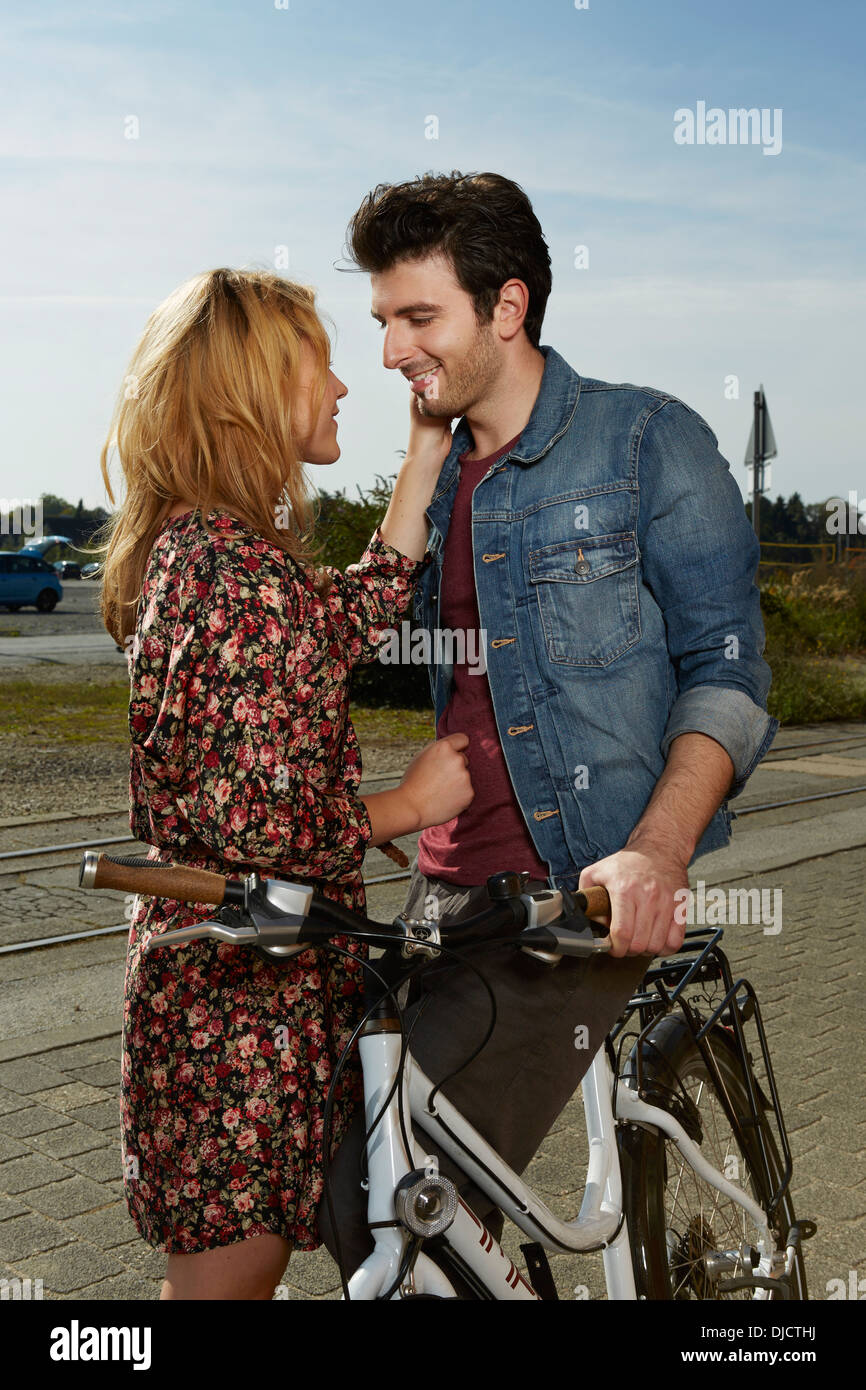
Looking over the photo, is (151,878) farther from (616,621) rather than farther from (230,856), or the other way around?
(616,621)

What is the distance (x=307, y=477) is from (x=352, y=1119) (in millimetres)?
1029

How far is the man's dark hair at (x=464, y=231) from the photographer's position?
2.67 m

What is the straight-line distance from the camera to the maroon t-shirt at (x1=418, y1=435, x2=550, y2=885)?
102 inches

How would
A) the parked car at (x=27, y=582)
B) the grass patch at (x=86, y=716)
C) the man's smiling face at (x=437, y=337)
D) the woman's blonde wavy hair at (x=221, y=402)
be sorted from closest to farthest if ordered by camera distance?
the woman's blonde wavy hair at (x=221, y=402) → the man's smiling face at (x=437, y=337) → the grass patch at (x=86, y=716) → the parked car at (x=27, y=582)

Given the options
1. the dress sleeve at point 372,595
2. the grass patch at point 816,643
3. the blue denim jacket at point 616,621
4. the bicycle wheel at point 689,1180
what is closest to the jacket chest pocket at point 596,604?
the blue denim jacket at point 616,621

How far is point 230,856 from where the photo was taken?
75.8 inches

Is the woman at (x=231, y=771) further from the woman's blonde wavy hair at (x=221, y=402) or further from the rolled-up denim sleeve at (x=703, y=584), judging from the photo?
the rolled-up denim sleeve at (x=703, y=584)

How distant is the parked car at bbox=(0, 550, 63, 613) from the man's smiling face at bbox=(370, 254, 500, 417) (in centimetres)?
3537

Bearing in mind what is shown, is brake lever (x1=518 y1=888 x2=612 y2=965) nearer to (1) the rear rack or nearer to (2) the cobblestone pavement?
(1) the rear rack

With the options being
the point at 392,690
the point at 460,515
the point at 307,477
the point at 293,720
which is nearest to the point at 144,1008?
the point at 293,720

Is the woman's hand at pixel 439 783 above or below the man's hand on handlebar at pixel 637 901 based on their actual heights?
above

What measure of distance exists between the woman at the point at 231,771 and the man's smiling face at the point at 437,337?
0.50 m

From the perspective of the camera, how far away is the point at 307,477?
7.61 ft

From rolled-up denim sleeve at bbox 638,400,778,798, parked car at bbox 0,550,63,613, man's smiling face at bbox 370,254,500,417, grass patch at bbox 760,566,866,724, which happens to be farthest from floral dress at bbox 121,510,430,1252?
parked car at bbox 0,550,63,613
